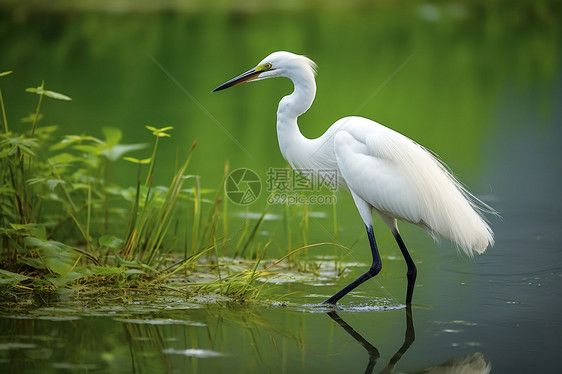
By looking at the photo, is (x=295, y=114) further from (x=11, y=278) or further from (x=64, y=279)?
(x=11, y=278)

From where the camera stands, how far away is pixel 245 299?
14.3ft

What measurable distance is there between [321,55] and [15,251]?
38.6 feet

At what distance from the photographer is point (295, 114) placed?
4949 millimetres

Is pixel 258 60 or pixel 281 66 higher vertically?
pixel 258 60

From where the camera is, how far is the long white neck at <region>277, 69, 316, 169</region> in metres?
4.85

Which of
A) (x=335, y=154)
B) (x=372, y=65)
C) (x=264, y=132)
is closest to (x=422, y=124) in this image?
(x=264, y=132)

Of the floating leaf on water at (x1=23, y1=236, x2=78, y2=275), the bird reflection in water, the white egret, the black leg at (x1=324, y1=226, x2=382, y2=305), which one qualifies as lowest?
the bird reflection in water

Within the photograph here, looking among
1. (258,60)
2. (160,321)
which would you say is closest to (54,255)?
(160,321)

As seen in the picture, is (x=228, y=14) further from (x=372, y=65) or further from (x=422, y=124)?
(x=422, y=124)

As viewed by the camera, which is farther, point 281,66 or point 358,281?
point 281,66

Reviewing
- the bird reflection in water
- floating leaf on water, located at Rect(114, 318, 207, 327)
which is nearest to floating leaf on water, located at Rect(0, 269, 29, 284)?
floating leaf on water, located at Rect(114, 318, 207, 327)

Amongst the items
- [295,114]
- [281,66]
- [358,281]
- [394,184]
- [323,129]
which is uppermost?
[323,129]

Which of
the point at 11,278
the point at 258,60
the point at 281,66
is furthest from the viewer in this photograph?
the point at 258,60

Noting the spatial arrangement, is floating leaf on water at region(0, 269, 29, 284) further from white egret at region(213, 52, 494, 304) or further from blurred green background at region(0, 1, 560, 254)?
blurred green background at region(0, 1, 560, 254)
